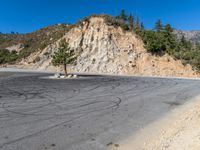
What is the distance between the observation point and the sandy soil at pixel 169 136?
6090mm

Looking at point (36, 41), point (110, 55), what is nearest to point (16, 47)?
point (36, 41)

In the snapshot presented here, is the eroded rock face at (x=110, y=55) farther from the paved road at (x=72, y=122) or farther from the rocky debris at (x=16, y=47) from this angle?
the paved road at (x=72, y=122)

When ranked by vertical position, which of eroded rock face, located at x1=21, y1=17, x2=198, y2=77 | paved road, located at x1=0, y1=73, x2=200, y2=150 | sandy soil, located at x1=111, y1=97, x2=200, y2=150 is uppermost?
eroded rock face, located at x1=21, y1=17, x2=198, y2=77

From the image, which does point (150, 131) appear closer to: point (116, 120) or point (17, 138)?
point (116, 120)

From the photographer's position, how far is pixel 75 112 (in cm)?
997

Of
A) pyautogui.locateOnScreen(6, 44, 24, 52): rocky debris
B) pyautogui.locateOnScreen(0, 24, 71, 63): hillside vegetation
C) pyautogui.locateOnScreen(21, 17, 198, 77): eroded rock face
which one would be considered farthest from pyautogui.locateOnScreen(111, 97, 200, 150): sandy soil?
pyautogui.locateOnScreen(6, 44, 24, 52): rocky debris

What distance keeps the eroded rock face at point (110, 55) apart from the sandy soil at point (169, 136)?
33828 mm

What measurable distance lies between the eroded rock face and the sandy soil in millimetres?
33828

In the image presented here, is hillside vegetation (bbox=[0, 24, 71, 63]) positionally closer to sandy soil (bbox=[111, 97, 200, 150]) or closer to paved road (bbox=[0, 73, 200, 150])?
paved road (bbox=[0, 73, 200, 150])

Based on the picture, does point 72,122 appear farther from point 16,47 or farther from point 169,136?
point 16,47

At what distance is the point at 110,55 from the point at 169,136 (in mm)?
40437

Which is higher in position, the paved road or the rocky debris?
the rocky debris

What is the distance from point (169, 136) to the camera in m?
6.98

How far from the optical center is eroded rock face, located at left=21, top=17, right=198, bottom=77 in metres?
42.6
